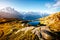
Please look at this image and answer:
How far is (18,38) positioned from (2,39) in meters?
13.1

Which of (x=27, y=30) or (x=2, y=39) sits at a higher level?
(x=27, y=30)

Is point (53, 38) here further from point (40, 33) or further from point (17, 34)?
point (17, 34)

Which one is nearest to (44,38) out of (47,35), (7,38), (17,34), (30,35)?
(47,35)

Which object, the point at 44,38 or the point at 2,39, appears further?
the point at 2,39

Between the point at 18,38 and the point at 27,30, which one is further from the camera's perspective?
the point at 27,30

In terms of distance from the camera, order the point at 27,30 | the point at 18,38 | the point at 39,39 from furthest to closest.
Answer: the point at 27,30
the point at 18,38
the point at 39,39

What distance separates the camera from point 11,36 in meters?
79.6

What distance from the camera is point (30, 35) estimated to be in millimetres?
78500

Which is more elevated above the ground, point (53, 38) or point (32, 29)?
point (32, 29)

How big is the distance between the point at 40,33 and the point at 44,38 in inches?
185

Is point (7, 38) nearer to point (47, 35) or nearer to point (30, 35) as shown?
point (30, 35)

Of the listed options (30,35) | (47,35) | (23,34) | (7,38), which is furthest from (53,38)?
(7,38)

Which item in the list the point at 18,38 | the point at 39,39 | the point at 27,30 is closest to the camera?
the point at 39,39

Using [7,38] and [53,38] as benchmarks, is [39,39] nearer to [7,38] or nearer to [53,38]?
[53,38]
